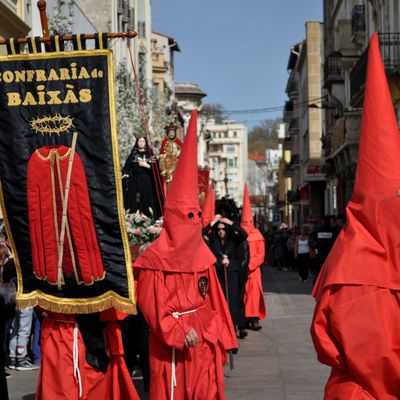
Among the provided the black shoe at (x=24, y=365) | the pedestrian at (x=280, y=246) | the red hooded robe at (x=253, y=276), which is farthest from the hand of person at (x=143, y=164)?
the pedestrian at (x=280, y=246)

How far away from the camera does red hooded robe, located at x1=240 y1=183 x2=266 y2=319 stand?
653 inches

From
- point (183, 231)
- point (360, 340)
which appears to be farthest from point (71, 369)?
point (360, 340)

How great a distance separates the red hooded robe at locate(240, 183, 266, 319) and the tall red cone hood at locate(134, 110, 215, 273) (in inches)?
331

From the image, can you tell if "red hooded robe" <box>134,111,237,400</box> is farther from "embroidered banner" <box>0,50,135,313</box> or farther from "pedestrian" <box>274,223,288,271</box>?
"pedestrian" <box>274,223,288,271</box>

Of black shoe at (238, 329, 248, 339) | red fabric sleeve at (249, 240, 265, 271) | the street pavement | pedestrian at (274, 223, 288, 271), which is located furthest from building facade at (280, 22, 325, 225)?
black shoe at (238, 329, 248, 339)

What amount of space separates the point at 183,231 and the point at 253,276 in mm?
8861

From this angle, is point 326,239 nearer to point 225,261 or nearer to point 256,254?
point 256,254

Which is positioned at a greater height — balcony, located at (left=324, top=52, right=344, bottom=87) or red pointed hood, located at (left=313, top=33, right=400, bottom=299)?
balcony, located at (left=324, top=52, right=344, bottom=87)

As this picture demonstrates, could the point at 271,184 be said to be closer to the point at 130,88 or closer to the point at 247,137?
the point at 247,137

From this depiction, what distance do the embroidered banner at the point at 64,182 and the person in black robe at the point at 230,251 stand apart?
5.91 m

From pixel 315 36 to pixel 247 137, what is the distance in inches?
4264

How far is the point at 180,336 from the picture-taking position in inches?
303

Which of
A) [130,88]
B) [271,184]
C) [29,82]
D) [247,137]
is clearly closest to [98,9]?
[130,88]

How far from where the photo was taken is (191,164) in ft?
27.1
